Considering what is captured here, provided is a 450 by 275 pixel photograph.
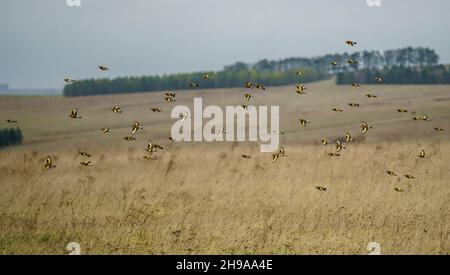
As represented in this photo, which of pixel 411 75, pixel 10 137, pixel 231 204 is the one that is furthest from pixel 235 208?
pixel 411 75

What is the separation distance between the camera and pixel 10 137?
5284 cm

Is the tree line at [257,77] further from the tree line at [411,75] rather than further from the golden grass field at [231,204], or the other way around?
the golden grass field at [231,204]

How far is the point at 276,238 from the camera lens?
1356 centimetres

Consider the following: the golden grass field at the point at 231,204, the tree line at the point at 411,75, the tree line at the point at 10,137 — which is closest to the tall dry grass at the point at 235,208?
the golden grass field at the point at 231,204

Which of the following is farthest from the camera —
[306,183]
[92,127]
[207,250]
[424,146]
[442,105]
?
[92,127]

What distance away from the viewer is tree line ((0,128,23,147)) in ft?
168

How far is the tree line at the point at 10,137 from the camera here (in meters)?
51.2

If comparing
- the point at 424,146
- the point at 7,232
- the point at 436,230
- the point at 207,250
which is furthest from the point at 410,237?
the point at 424,146

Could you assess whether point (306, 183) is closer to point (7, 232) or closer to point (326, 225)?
point (326, 225)

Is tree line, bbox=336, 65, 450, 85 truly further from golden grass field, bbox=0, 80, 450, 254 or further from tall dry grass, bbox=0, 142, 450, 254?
tall dry grass, bbox=0, 142, 450, 254

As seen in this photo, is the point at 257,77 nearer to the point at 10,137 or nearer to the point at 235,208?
the point at 10,137

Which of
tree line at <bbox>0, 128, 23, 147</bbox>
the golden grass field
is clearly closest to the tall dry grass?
the golden grass field
